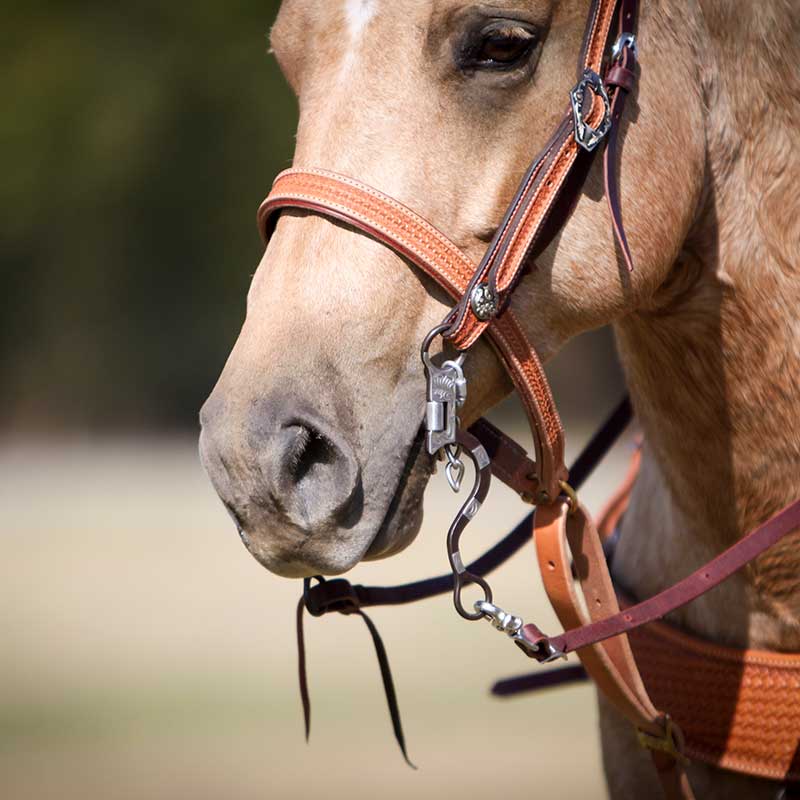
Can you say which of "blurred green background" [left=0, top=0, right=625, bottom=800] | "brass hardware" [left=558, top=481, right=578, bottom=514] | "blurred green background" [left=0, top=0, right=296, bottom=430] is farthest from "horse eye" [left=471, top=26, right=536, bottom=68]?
"blurred green background" [left=0, top=0, right=296, bottom=430]

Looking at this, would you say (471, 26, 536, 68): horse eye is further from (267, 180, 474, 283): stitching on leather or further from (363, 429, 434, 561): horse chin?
(363, 429, 434, 561): horse chin

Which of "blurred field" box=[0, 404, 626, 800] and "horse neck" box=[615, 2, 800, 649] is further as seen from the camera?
"blurred field" box=[0, 404, 626, 800]

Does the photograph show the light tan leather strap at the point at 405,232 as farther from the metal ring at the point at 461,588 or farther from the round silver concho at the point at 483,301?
the metal ring at the point at 461,588

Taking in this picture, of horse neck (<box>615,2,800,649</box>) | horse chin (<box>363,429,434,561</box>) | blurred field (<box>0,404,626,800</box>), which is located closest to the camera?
horse chin (<box>363,429,434,561</box>)

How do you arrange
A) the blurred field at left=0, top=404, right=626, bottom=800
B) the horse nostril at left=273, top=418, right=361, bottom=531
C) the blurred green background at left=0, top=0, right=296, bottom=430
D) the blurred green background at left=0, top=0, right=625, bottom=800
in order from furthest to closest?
the blurred green background at left=0, top=0, right=296, bottom=430
the blurred green background at left=0, top=0, right=625, bottom=800
the blurred field at left=0, top=404, right=626, bottom=800
the horse nostril at left=273, top=418, right=361, bottom=531

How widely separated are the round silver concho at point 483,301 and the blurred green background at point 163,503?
3.64m

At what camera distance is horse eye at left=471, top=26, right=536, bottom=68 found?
6.18ft

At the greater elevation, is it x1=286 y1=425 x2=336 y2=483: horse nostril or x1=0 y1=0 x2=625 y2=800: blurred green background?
x1=0 y1=0 x2=625 y2=800: blurred green background

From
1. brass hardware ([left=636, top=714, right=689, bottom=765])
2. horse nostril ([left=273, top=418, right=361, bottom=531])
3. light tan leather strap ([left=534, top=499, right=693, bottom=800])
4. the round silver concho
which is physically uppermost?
the round silver concho

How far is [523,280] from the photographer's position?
1.97 m

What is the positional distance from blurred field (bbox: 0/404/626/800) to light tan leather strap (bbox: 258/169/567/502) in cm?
353

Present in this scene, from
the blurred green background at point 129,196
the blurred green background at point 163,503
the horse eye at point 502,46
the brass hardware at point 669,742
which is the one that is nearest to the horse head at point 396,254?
the horse eye at point 502,46

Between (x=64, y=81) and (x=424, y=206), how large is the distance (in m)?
17.9

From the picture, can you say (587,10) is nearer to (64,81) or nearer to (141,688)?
(141,688)
